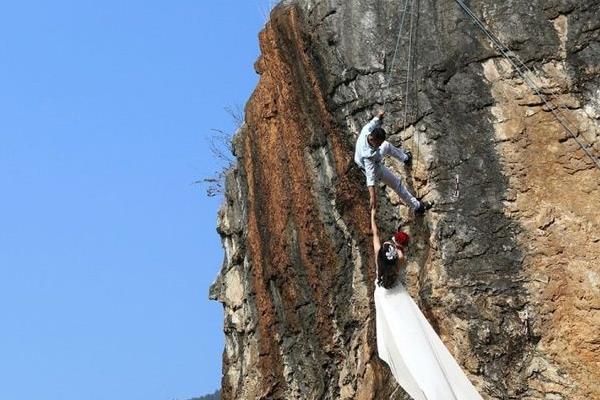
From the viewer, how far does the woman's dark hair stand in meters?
17.0

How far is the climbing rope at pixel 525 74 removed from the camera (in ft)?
56.4

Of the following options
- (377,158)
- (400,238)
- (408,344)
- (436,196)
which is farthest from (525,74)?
(408,344)

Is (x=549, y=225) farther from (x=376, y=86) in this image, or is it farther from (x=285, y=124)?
(x=285, y=124)

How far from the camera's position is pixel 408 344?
1677 centimetres

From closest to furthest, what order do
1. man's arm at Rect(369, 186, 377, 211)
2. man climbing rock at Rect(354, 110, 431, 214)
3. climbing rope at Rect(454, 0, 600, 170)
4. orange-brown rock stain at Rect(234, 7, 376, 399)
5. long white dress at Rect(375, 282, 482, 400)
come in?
long white dress at Rect(375, 282, 482, 400)
climbing rope at Rect(454, 0, 600, 170)
man climbing rock at Rect(354, 110, 431, 214)
man's arm at Rect(369, 186, 377, 211)
orange-brown rock stain at Rect(234, 7, 376, 399)

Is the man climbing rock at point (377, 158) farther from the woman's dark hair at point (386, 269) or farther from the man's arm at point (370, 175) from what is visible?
the woman's dark hair at point (386, 269)

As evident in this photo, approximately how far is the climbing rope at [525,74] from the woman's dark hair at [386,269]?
2.79 metres

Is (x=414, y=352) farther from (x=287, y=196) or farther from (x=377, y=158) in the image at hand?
(x=287, y=196)

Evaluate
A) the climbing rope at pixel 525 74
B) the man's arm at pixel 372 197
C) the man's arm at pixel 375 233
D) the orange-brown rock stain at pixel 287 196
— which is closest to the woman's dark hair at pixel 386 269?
the man's arm at pixel 375 233

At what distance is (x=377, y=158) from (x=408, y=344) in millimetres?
2635

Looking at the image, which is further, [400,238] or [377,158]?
[377,158]

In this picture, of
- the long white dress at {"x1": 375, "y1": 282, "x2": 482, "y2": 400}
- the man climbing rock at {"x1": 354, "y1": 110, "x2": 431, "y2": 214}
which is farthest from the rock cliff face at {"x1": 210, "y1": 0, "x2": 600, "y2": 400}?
the long white dress at {"x1": 375, "y1": 282, "x2": 482, "y2": 400}

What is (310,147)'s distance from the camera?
1961 cm

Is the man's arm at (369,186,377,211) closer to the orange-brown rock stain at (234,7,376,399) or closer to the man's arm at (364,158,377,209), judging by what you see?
the man's arm at (364,158,377,209)
